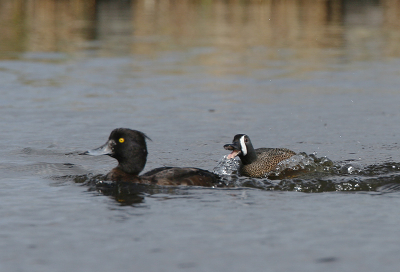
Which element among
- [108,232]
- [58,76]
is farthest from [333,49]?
[108,232]

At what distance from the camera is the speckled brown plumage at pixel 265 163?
32.3 ft

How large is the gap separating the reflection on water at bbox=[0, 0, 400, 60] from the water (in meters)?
0.17

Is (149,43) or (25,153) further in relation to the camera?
(149,43)

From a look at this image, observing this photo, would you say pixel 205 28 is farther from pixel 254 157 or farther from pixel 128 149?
pixel 128 149

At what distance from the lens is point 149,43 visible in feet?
77.3

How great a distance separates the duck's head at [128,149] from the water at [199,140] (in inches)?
16.3

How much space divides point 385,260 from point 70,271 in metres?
2.50

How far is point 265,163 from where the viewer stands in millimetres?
9898

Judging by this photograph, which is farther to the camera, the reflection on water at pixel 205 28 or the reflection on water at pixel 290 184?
the reflection on water at pixel 205 28

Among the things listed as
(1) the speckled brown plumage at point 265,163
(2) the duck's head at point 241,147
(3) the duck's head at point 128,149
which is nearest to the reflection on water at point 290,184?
(3) the duck's head at point 128,149

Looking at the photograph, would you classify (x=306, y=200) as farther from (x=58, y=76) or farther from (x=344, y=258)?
(x=58, y=76)

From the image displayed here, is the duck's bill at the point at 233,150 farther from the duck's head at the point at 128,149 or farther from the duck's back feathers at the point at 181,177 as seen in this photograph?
the duck's head at the point at 128,149

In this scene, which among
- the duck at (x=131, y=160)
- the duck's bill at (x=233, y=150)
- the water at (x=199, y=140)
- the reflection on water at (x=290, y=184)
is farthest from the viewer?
the duck's bill at (x=233, y=150)

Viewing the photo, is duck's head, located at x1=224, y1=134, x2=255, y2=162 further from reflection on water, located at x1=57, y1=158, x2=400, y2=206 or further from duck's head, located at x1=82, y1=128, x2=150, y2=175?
duck's head, located at x1=82, y1=128, x2=150, y2=175
